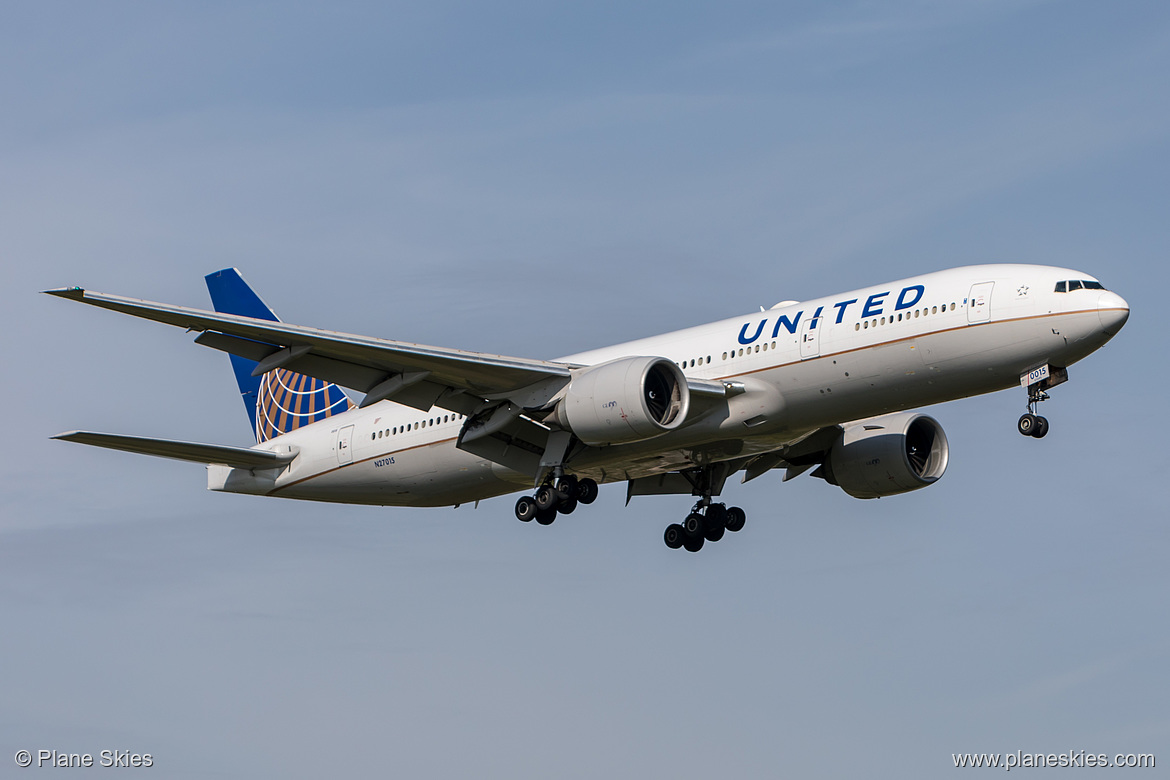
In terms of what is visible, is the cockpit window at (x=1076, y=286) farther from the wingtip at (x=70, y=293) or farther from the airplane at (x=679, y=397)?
the wingtip at (x=70, y=293)

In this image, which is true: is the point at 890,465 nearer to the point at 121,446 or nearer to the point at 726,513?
the point at 726,513

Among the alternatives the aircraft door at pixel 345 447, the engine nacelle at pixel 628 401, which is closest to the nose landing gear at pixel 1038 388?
the engine nacelle at pixel 628 401

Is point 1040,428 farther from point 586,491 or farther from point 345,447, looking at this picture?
point 345,447

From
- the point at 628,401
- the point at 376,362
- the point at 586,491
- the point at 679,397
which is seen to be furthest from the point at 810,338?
the point at 376,362

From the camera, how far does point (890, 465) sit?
37.7 metres

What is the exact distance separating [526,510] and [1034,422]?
38.8 ft

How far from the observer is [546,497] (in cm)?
3438

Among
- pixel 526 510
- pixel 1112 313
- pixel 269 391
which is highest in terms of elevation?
pixel 269 391

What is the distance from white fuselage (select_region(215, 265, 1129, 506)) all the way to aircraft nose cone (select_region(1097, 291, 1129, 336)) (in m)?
0.03

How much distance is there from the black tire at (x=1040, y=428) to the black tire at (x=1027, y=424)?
4 centimetres

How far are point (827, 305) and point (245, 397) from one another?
19.2 meters

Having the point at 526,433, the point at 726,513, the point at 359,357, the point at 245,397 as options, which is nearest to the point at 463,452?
the point at 526,433

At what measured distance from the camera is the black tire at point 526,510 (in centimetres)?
3453

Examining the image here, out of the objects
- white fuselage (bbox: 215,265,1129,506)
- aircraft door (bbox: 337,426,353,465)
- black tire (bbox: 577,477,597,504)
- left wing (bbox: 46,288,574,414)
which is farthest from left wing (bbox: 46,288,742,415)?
aircraft door (bbox: 337,426,353,465)
